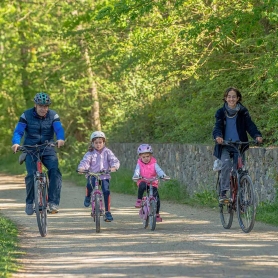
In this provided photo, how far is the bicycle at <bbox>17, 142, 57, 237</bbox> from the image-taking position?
13.3 metres

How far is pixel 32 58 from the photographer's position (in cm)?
4222

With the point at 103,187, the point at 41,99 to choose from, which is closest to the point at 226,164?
the point at 103,187

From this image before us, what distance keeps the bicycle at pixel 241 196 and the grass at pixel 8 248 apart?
3083 mm

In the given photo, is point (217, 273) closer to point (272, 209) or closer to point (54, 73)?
point (272, 209)

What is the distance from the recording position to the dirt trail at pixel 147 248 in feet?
31.2

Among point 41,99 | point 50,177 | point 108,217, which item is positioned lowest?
point 108,217

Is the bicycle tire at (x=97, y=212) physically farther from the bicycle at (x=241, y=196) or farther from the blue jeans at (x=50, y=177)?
the bicycle at (x=241, y=196)

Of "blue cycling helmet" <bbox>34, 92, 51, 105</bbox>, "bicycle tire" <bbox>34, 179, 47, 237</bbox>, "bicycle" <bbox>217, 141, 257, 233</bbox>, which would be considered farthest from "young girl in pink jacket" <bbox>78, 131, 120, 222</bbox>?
"bicycle" <bbox>217, 141, 257, 233</bbox>

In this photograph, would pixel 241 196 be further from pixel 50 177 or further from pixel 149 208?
pixel 50 177

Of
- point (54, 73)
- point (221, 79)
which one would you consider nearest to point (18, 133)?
point (221, 79)

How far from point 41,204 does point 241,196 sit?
9.20 ft

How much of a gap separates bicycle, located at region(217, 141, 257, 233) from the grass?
10.1 feet

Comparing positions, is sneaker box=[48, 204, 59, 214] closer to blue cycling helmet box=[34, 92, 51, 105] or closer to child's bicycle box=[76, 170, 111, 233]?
child's bicycle box=[76, 170, 111, 233]

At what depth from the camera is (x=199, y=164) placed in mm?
21609
